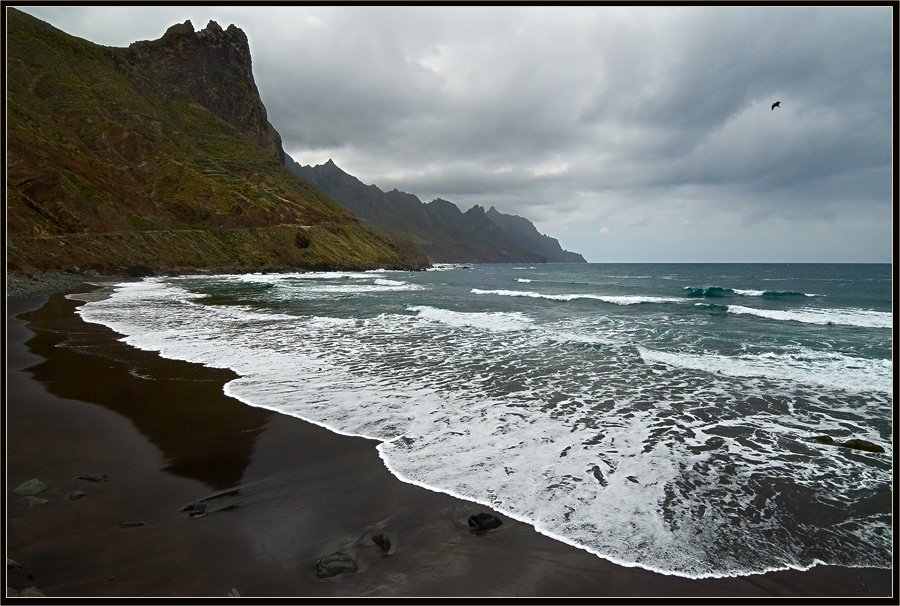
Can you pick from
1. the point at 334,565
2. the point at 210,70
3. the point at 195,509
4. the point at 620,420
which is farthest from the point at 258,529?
the point at 210,70

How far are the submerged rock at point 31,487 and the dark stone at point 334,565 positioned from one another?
3371 millimetres

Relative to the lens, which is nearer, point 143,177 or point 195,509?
point 195,509

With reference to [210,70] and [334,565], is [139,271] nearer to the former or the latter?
[334,565]

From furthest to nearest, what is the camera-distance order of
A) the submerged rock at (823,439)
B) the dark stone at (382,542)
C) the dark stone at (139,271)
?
the dark stone at (139,271), the submerged rock at (823,439), the dark stone at (382,542)

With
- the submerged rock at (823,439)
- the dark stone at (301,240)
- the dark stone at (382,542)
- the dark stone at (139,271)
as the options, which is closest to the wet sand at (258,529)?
the dark stone at (382,542)

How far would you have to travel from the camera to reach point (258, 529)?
4020 mm

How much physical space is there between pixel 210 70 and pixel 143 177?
6130cm

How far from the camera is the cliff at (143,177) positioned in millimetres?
41938

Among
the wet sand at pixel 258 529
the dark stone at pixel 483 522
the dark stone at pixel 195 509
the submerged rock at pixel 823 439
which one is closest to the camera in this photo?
the wet sand at pixel 258 529

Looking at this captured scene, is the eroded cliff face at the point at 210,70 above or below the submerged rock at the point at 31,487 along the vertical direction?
above

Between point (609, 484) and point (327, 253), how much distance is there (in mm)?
69159

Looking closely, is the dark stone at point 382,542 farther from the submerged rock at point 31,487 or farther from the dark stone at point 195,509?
the submerged rock at point 31,487

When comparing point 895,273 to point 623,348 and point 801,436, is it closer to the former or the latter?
point 801,436

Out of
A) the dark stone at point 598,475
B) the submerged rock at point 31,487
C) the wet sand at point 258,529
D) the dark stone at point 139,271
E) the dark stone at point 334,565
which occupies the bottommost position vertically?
the dark stone at point 598,475
